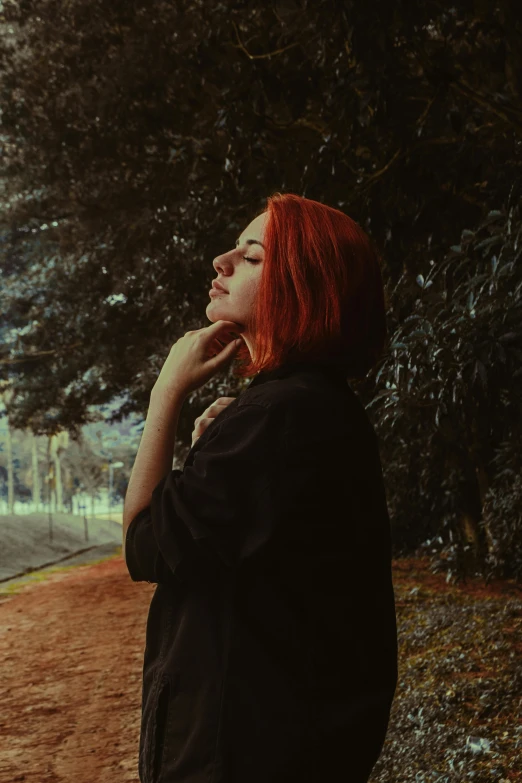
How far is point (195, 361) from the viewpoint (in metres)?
1.81

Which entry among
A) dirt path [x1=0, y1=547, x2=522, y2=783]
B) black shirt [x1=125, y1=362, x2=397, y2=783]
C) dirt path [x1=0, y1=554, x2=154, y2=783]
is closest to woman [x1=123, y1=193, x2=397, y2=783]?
black shirt [x1=125, y1=362, x2=397, y2=783]

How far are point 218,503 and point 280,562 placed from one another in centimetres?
15

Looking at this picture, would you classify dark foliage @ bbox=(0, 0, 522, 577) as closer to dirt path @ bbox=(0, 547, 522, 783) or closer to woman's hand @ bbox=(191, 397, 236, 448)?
dirt path @ bbox=(0, 547, 522, 783)

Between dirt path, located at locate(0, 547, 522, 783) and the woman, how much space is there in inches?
120

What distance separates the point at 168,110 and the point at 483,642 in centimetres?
604

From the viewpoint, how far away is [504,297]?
14.2 feet

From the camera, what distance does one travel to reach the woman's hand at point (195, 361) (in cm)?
179

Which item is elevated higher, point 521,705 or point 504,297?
point 504,297

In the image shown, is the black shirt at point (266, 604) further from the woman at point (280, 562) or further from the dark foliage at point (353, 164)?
the dark foliage at point (353, 164)

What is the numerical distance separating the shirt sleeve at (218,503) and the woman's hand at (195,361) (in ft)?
0.82

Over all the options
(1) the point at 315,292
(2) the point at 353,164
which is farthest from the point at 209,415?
(2) the point at 353,164

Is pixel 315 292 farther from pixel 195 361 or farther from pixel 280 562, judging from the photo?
pixel 280 562

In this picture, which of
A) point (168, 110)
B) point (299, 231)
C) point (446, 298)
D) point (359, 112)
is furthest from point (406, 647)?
point (299, 231)

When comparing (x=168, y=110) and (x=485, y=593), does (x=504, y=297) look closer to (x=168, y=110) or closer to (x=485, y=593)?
(x=168, y=110)
